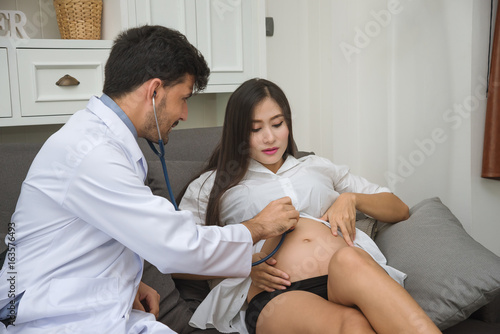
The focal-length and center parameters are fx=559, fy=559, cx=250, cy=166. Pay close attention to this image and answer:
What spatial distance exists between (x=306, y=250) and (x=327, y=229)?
0.44 feet

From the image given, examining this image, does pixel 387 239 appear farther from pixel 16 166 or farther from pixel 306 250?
pixel 16 166

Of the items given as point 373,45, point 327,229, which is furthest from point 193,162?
point 373,45

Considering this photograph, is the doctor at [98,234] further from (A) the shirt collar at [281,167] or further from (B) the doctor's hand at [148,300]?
(A) the shirt collar at [281,167]

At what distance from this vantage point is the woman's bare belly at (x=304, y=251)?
162 centimetres

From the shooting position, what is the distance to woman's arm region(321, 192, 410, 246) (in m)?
1.75

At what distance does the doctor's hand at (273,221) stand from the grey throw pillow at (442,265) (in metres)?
0.46

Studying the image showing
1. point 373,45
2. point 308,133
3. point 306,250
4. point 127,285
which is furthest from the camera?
point 308,133

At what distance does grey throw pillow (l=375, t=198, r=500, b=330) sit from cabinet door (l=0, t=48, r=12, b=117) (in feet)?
4.86

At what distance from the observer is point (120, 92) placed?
131 cm

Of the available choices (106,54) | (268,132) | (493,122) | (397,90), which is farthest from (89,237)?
(397,90)

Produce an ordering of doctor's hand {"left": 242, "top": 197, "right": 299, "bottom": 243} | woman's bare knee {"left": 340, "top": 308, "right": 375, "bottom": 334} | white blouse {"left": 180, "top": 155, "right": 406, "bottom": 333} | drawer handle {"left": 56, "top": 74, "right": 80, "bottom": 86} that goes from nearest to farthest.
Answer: woman's bare knee {"left": 340, "top": 308, "right": 375, "bottom": 334} < doctor's hand {"left": 242, "top": 197, "right": 299, "bottom": 243} < white blouse {"left": 180, "top": 155, "right": 406, "bottom": 333} < drawer handle {"left": 56, "top": 74, "right": 80, "bottom": 86}

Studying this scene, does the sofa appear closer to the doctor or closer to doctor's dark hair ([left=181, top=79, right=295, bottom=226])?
doctor's dark hair ([left=181, top=79, right=295, bottom=226])

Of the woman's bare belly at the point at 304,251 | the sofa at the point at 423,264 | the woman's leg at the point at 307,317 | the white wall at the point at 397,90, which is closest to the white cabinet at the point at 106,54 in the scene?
the sofa at the point at 423,264

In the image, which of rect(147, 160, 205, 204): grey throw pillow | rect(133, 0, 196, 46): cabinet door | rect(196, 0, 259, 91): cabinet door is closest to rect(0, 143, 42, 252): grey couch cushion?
rect(147, 160, 205, 204): grey throw pillow
